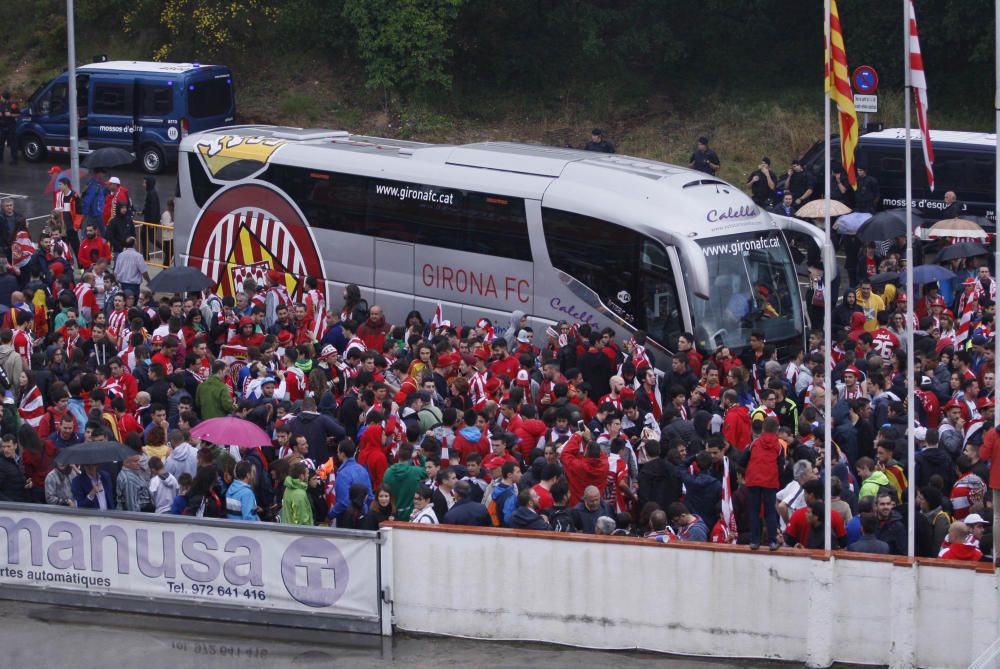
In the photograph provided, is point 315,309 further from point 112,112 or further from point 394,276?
point 112,112

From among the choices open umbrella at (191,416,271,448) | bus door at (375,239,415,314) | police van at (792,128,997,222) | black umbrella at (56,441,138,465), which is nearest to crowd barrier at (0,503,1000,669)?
black umbrella at (56,441,138,465)

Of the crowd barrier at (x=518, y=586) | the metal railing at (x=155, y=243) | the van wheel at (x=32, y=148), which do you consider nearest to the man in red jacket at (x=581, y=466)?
the crowd barrier at (x=518, y=586)

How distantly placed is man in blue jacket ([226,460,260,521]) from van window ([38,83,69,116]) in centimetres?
2193

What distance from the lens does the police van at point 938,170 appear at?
1017 inches

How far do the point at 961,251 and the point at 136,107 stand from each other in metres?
18.9

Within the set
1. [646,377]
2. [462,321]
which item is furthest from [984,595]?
[462,321]

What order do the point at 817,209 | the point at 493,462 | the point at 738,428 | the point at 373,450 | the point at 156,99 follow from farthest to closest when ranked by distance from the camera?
the point at 156,99
the point at 817,209
the point at 738,428
the point at 373,450
the point at 493,462

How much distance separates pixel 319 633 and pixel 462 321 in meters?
8.40

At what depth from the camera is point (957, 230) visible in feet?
70.8

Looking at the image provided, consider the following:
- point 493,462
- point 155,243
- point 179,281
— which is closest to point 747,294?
point 493,462

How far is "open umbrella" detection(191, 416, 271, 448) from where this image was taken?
13430 mm

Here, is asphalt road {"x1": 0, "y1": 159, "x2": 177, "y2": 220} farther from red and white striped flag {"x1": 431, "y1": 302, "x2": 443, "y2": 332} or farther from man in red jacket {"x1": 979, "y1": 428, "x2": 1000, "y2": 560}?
man in red jacket {"x1": 979, "y1": 428, "x2": 1000, "y2": 560}

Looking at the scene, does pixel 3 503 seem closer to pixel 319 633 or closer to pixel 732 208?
pixel 319 633

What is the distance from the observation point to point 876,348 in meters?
17.4
